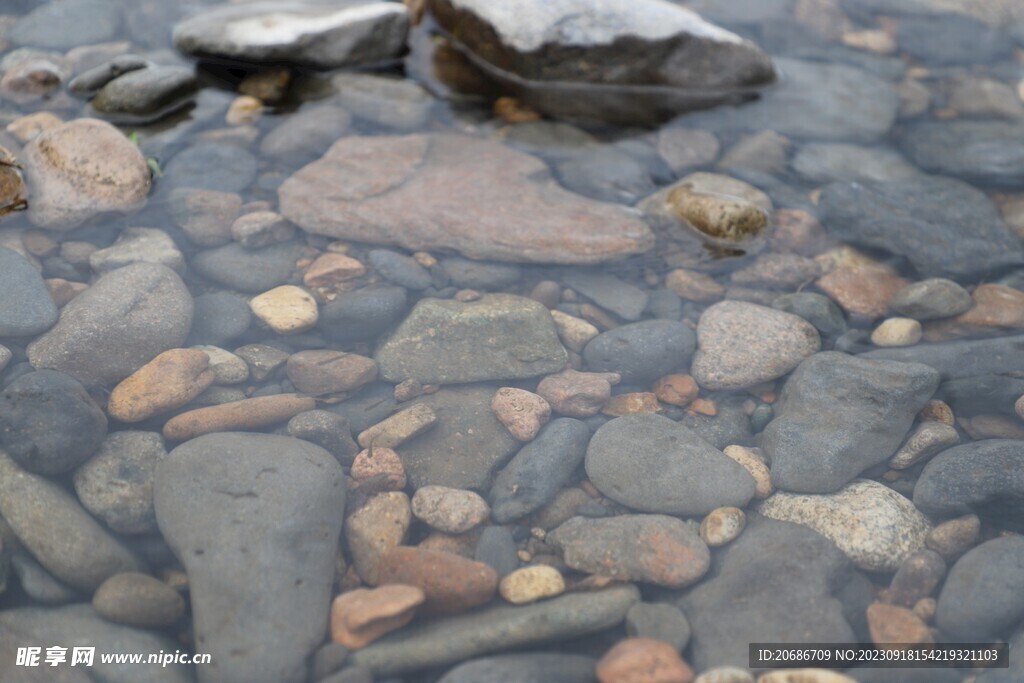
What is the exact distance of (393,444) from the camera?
3.51 meters

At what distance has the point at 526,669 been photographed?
2674 mm

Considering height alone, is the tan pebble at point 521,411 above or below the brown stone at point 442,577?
above

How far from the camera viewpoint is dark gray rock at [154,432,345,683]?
8.76 feet

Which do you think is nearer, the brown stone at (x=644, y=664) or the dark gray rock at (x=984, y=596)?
the brown stone at (x=644, y=664)

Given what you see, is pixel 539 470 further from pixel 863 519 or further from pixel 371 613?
pixel 863 519


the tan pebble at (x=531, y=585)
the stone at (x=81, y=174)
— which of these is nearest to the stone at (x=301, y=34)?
the stone at (x=81, y=174)

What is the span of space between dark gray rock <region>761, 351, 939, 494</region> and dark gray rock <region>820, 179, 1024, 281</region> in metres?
1.04

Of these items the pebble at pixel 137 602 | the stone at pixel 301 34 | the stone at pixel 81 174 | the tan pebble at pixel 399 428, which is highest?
the stone at pixel 301 34

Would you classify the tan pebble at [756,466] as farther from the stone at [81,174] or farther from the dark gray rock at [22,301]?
the stone at [81,174]

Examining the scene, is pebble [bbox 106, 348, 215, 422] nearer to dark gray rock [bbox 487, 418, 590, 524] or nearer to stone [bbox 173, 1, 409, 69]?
dark gray rock [bbox 487, 418, 590, 524]

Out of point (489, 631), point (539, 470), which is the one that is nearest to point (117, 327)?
point (539, 470)

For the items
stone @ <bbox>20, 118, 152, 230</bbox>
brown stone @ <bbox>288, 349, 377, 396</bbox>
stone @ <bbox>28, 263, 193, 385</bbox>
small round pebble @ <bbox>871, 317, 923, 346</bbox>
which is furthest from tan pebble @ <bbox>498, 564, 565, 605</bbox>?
stone @ <bbox>20, 118, 152, 230</bbox>

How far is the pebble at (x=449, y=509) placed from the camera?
3.17 meters

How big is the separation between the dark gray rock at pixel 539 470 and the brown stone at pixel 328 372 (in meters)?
0.93
